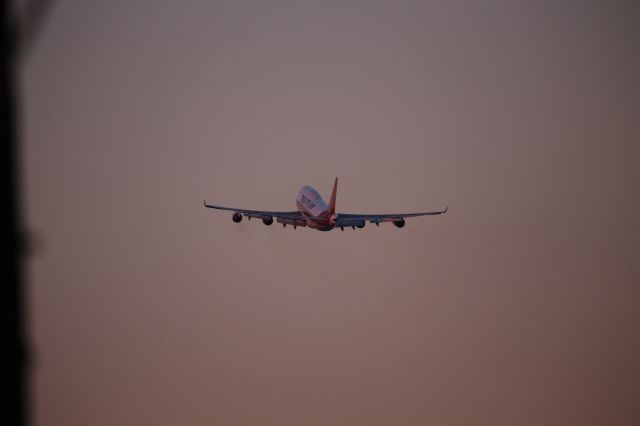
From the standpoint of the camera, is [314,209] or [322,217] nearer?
[322,217]

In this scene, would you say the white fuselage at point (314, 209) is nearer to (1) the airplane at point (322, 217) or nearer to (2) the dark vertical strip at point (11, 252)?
(1) the airplane at point (322, 217)

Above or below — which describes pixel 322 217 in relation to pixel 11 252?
above

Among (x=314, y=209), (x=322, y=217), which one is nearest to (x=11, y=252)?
(x=322, y=217)

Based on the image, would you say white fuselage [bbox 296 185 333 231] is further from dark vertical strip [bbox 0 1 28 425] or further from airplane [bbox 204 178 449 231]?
dark vertical strip [bbox 0 1 28 425]

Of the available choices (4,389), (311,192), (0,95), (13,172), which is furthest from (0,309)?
(311,192)

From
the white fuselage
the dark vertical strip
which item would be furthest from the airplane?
the dark vertical strip

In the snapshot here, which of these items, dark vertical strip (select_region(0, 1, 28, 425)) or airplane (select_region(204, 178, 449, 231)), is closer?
dark vertical strip (select_region(0, 1, 28, 425))

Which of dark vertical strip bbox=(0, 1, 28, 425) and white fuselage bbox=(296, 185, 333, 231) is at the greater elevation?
white fuselage bbox=(296, 185, 333, 231)

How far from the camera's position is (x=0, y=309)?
6.93 meters

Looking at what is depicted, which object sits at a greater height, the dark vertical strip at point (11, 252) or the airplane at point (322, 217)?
the airplane at point (322, 217)

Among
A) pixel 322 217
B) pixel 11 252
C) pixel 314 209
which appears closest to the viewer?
pixel 11 252

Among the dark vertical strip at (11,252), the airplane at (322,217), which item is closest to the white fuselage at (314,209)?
the airplane at (322,217)

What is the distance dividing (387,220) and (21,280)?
3848 inches

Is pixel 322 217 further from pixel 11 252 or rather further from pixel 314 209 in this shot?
pixel 11 252
